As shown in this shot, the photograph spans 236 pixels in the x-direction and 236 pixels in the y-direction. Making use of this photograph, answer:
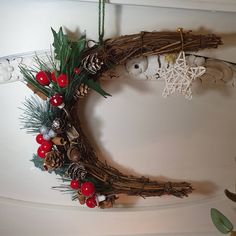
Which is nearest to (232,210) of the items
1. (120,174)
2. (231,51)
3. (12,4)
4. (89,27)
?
(120,174)

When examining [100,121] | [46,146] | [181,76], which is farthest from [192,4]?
[46,146]

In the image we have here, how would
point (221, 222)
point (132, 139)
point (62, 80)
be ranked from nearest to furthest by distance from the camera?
point (62, 80) → point (221, 222) → point (132, 139)

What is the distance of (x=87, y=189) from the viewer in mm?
866

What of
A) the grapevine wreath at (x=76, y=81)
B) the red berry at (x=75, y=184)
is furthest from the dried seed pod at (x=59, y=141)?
the red berry at (x=75, y=184)

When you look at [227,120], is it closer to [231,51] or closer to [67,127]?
[231,51]

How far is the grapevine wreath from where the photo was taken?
793 mm

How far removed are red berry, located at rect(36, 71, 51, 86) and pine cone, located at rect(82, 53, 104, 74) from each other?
0.09 m

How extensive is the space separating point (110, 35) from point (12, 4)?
0.26 m

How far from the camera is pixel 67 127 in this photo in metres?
0.84

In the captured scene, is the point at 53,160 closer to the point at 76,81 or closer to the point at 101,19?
the point at 76,81

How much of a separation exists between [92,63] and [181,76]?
8.9 inches

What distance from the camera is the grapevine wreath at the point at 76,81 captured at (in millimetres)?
793

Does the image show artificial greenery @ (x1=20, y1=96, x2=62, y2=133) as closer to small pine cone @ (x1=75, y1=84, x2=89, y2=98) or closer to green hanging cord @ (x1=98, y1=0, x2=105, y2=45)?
small pine cone @ (x1=75, y1=84, x2=89, y2=98)

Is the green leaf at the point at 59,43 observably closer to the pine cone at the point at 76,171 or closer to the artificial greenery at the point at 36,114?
the artificial greenery at the point at 36,114
